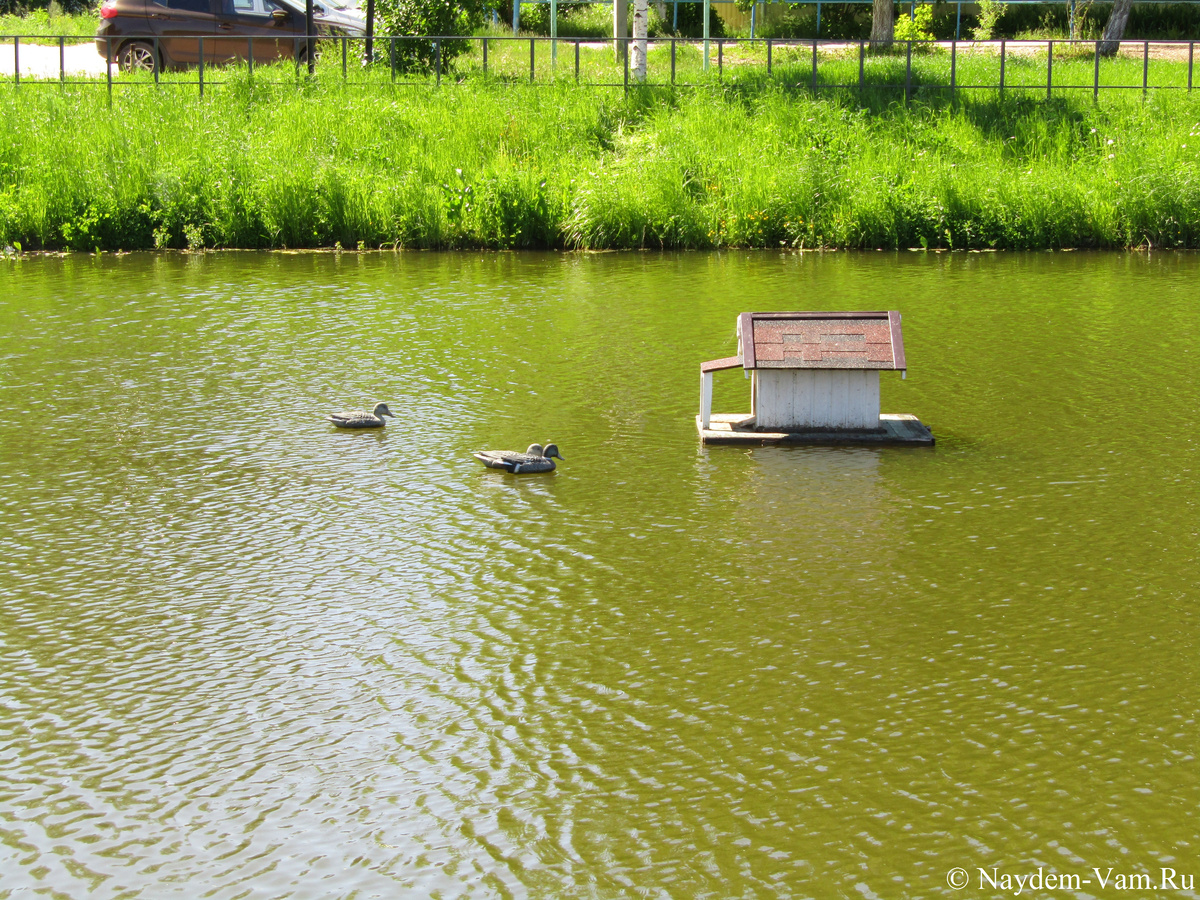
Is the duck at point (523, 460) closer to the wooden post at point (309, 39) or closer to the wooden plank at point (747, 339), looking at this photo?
the wooden plank at point (747, 339)

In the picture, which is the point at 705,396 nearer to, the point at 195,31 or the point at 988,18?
the point at 195,31

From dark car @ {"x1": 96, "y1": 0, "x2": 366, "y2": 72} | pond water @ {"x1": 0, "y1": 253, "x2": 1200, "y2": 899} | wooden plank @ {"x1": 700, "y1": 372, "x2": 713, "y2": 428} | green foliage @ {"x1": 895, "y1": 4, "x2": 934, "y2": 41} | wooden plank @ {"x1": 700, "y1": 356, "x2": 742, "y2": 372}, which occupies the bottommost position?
pond water @ {"x1": 0, "y1": 253, "x2": 1200, "y2": 899}

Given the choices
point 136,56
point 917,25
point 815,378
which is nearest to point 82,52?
point 136,56

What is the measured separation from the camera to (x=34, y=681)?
267 inches

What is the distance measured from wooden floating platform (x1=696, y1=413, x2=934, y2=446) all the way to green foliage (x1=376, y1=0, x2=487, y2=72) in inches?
816

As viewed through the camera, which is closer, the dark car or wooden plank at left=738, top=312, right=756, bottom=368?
wooden plank at left=738, top=312, right=756, bottom=368

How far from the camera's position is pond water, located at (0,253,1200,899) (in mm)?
5359

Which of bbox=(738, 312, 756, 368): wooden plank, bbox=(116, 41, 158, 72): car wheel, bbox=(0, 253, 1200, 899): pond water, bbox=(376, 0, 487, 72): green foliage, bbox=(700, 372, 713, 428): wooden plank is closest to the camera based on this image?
bbox=(0, 253, 1200, 899): pond water

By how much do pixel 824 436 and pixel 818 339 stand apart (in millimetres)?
795

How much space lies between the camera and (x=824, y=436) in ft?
36.4

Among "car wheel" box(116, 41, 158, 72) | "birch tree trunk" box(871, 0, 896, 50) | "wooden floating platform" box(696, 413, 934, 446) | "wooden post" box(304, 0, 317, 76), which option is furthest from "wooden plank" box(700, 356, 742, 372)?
"birch tree trunk" box(871, 0, 896, 50)

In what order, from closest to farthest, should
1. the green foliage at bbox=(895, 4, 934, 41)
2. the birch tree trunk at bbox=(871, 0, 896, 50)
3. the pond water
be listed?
1. the pond water
2. the birch tree trunk at bbox=(871, 0, 896, 50)
3. the green foliage at bbox=(895, 4, 934, 41)

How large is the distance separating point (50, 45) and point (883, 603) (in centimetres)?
3558

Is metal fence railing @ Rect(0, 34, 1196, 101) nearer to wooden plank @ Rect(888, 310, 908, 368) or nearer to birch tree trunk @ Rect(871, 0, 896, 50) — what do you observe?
birch tree trunk @ Rect(871, 0, 896, 50)
